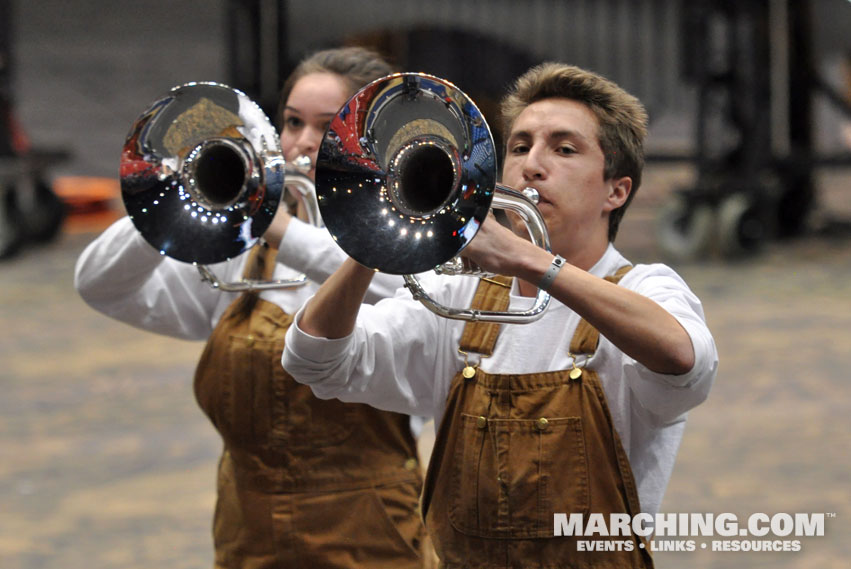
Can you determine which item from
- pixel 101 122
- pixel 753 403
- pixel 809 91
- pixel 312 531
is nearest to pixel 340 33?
pixel 101 122

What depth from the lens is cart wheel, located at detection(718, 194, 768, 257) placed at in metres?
9.17

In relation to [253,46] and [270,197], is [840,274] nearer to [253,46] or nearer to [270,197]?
[253,46]

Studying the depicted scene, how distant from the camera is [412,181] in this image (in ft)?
5.67

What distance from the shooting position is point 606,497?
1.74 metres

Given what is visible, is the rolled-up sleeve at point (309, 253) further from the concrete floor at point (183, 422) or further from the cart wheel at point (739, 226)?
the cart wheel at point (739, 226)

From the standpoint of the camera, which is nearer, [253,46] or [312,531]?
[312,531]

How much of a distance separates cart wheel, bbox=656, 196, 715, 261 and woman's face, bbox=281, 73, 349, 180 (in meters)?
7.33

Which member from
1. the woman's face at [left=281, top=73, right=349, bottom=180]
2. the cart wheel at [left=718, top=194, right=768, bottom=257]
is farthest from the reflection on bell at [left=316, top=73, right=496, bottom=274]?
the cart wheel at [left=718, top=194, right=768, bottom=257]

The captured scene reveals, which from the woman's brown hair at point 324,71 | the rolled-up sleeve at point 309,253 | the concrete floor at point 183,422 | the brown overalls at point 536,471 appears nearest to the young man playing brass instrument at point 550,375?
the brown overalls at point 536,471

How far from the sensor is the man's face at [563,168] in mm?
1779

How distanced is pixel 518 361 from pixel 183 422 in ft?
12.2

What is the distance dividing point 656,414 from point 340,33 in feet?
35.9

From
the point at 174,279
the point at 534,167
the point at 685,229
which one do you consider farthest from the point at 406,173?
the point at 685,229

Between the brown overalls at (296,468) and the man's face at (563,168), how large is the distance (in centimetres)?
58
